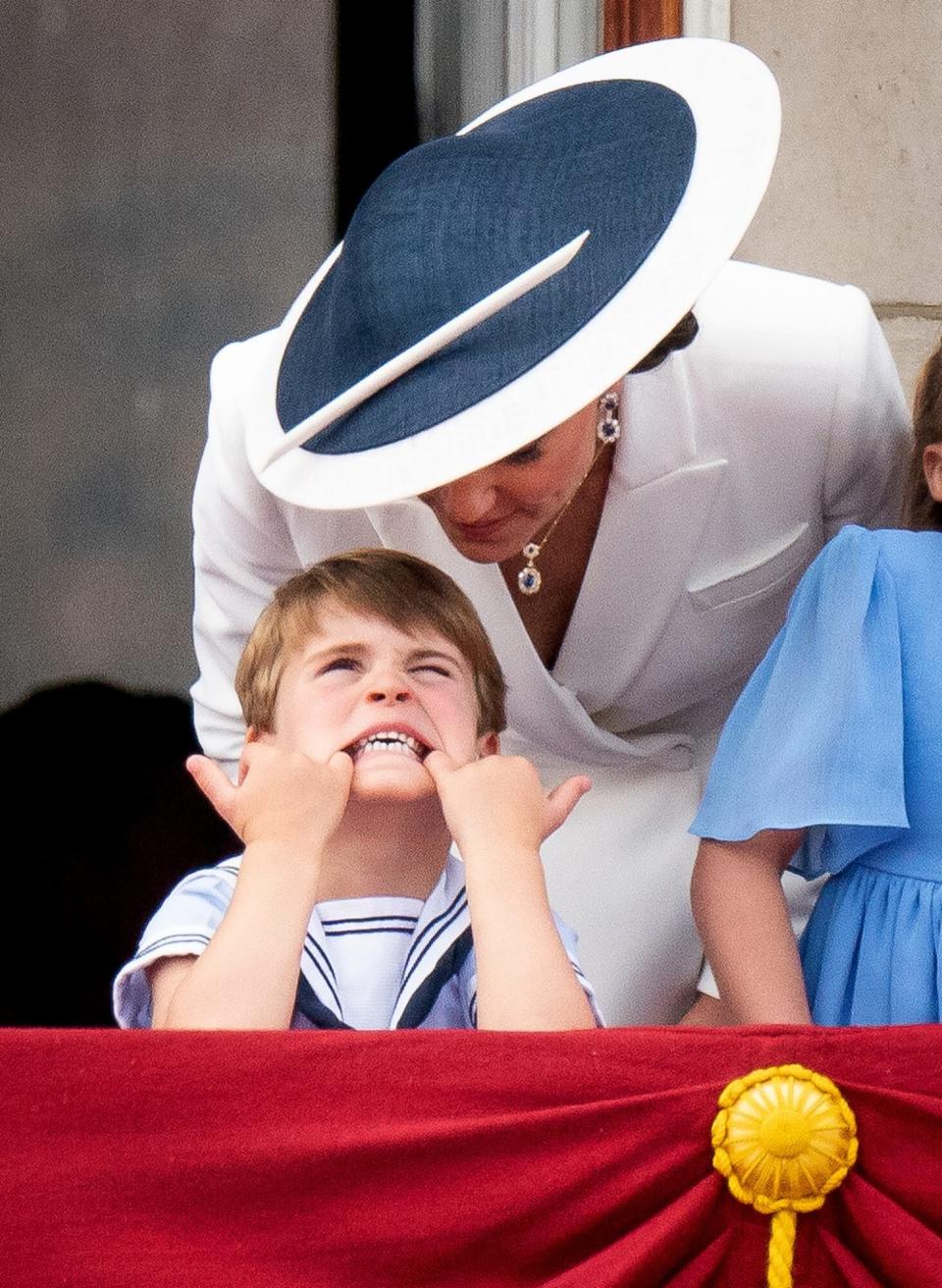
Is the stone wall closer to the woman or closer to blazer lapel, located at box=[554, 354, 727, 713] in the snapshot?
the woman

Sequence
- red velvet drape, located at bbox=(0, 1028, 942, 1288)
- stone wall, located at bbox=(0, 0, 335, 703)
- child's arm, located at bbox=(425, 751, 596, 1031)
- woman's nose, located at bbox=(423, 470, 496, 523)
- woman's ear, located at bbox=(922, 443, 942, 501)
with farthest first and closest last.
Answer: stone wall, located at bbox=(0, 0, 335, 703) < woman's ear, located at bbox=(922, 443, 942, 501) < woman's nose, located at bbox=(423, 470, 496, 523) < child's arm, located at bbox=(425, 751, 596, 1031) < red velvet drape, located at bbox=(0, 1028, 942, 1288)

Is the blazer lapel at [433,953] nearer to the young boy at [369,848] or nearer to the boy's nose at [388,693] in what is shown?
the young boy at [369,848]

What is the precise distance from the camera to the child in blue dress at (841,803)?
1.60 meters

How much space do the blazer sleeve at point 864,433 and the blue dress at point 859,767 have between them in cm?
32

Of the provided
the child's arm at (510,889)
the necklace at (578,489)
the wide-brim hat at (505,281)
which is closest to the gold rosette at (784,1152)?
the child's arm at (510,889)

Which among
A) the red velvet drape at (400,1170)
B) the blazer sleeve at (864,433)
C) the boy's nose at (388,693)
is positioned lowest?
the red velvet drape at (400,1170)

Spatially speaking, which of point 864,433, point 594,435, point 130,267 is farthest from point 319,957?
point 130,267

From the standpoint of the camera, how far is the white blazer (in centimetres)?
201

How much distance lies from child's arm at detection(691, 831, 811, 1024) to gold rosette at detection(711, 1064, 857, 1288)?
0.39 m

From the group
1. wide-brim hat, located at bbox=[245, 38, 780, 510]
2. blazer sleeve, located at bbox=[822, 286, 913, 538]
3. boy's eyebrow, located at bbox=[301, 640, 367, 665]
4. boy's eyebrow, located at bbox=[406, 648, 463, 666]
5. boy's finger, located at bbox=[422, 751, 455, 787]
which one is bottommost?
boy's finger, located at bbox=[422, 751, 455, 787]

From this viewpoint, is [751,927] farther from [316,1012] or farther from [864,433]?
[864,433]

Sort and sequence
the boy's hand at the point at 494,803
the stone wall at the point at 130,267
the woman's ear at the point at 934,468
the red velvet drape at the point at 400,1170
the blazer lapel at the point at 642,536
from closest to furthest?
the red velvet drape at the point at 400,1170 < the boy's hand at the point at 494,803 < the woman's ear at the point at 934,468 < the blazer lapel at the point at 642,536 < the stone wall at the point at 130,267

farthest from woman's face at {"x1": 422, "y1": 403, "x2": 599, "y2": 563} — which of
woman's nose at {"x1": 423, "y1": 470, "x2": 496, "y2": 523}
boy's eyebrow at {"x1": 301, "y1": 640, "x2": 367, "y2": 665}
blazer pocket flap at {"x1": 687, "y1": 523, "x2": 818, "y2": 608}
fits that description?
blazer pocket flap at {"x1": 687, "y1": 523, "x2": 818, "y2": 608}

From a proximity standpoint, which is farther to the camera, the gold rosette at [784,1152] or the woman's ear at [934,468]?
the woman's ear at [934,468]
